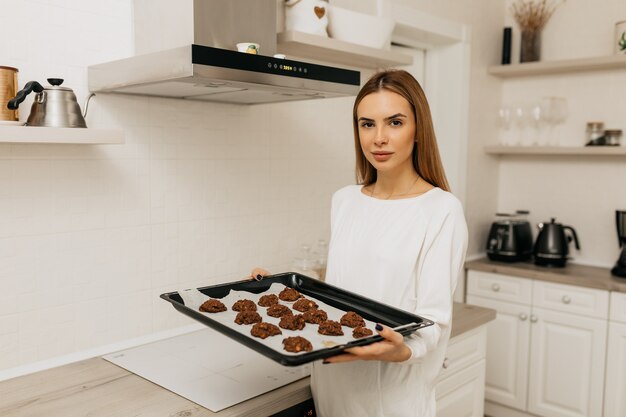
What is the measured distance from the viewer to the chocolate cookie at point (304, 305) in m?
1.49

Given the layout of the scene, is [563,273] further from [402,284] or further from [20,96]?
[20,96]

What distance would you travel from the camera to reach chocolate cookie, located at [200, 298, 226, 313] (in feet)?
4.65

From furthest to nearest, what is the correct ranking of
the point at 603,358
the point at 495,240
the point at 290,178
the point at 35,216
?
the point at 495,240
the point at 603,358
the point at 290,178
the point at 35,216

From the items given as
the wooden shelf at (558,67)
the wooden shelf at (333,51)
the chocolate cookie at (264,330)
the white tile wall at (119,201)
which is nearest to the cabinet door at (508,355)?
the wooden shelf at (558,67)

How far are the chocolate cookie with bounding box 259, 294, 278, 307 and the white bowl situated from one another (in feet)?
3.51

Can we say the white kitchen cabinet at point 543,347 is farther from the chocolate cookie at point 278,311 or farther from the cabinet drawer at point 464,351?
the chocolate cookie at point 278,311

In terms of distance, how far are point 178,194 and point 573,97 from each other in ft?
7.79

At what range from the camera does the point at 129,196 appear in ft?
5.89

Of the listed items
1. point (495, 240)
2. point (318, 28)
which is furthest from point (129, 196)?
point (495, 240)

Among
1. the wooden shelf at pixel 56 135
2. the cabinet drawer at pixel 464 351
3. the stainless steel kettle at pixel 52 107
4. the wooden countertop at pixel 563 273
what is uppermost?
the stainless steel kettle at pixel 52 107

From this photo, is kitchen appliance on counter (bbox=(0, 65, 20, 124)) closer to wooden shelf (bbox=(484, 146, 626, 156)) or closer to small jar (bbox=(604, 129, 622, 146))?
wooden shelf (bbox=(484, 146, 626, 156))

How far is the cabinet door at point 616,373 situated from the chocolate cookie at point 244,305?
204cm

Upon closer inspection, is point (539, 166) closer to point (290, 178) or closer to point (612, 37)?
point (612, 37)

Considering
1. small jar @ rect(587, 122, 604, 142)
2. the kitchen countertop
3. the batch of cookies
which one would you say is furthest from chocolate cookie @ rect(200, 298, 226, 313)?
small jar @ rect(587, 122, 604, 142)
